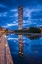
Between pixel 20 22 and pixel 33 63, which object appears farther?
pixel 20 22

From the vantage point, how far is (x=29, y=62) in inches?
240

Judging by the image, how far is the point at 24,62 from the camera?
610 cm

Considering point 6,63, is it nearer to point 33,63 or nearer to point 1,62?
point 1,62

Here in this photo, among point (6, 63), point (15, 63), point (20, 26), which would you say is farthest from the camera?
point (20, 26)

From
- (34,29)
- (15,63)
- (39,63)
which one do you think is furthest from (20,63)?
(34,29)

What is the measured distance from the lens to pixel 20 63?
A: 587 cm

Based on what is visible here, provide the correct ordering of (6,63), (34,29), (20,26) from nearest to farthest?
(6,63), (34,29), (20,26)

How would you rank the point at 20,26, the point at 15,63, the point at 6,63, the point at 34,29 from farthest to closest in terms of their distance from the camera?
the point at 20,26, the point at 34,29, the point at 15,63, the point at 6,63

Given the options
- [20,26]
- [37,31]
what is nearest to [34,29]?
[37,31]

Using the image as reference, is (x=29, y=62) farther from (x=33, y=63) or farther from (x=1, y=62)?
(x=1, y=62)

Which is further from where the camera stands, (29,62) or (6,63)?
(29,62)

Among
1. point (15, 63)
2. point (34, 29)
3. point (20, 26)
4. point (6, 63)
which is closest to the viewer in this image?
point (6, 63)

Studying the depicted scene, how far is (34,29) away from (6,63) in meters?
57.0

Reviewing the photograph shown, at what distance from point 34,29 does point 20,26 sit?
66275mm
